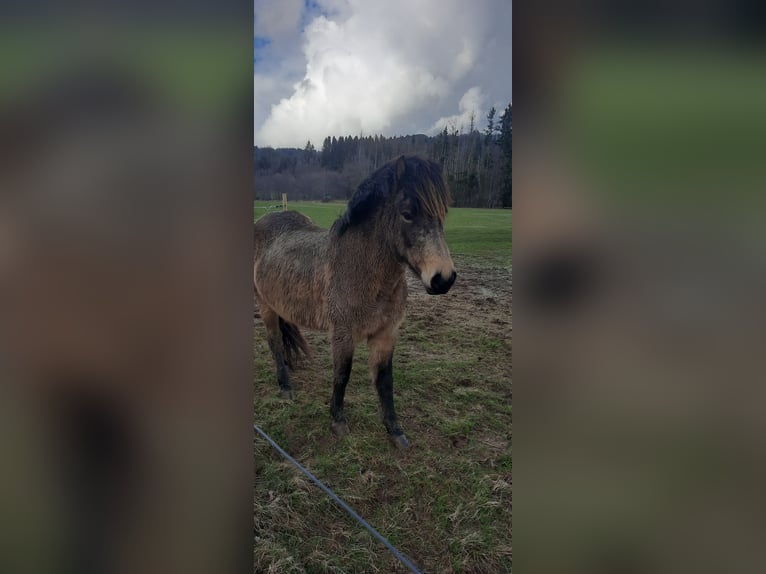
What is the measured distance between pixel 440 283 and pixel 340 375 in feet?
2.36

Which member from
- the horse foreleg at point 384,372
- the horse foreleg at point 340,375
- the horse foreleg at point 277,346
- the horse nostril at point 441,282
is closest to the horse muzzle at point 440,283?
the horse nostril at point 441,282

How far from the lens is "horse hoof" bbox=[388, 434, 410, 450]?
162 cm

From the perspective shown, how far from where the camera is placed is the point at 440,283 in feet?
4.66

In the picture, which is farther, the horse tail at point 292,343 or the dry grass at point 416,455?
the horse tail at point 292,343

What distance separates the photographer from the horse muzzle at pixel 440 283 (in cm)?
141
